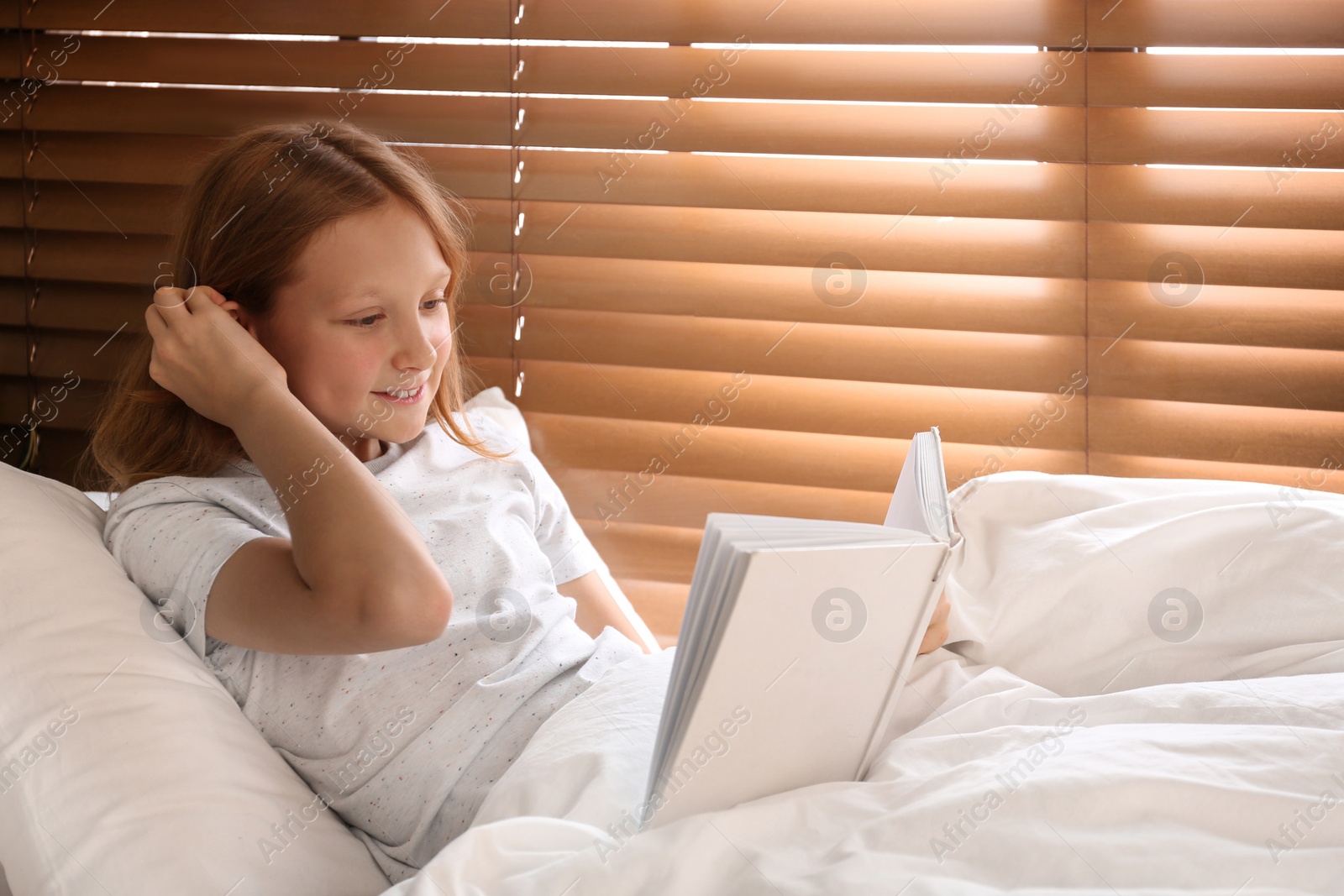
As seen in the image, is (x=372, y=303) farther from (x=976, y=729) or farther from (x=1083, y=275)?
(x=1083, y=275)

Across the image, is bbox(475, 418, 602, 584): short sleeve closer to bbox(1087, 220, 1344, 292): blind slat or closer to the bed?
the bed

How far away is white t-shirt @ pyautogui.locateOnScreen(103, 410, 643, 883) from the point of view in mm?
911

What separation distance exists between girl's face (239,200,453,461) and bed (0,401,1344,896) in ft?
0.85

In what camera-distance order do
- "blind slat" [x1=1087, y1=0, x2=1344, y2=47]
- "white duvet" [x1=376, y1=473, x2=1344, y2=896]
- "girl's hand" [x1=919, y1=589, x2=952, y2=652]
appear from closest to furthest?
1. "white duvet" [x1=376, y1=473, x2=1344, y2=896]
2. "girl's hand" [x1=919, y1=589, x2=952, y2=652]
3. "blind slat" [x1=1087, y1=0, x2=1344, y2=47]

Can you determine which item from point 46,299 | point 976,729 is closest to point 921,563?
point 976,729

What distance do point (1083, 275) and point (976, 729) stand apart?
3.10ft

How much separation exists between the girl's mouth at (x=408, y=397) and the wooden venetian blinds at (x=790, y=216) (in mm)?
664

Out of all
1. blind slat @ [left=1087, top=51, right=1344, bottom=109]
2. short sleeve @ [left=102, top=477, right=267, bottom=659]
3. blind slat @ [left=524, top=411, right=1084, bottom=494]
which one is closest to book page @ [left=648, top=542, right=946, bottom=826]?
short sleeve @ [left=102, top=477, right=267, bottom=659]

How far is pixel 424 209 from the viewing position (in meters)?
1.08

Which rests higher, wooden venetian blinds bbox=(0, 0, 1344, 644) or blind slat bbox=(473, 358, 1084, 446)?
wooden venetian blinds bbox=(0, 0, 1344, 644)

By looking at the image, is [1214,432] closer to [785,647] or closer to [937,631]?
[937,631]

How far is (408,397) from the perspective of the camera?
107 centimetres

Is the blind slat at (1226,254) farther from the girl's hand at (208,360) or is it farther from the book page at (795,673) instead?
the girl's hand at (208,360)

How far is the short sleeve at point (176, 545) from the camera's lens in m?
0.89
